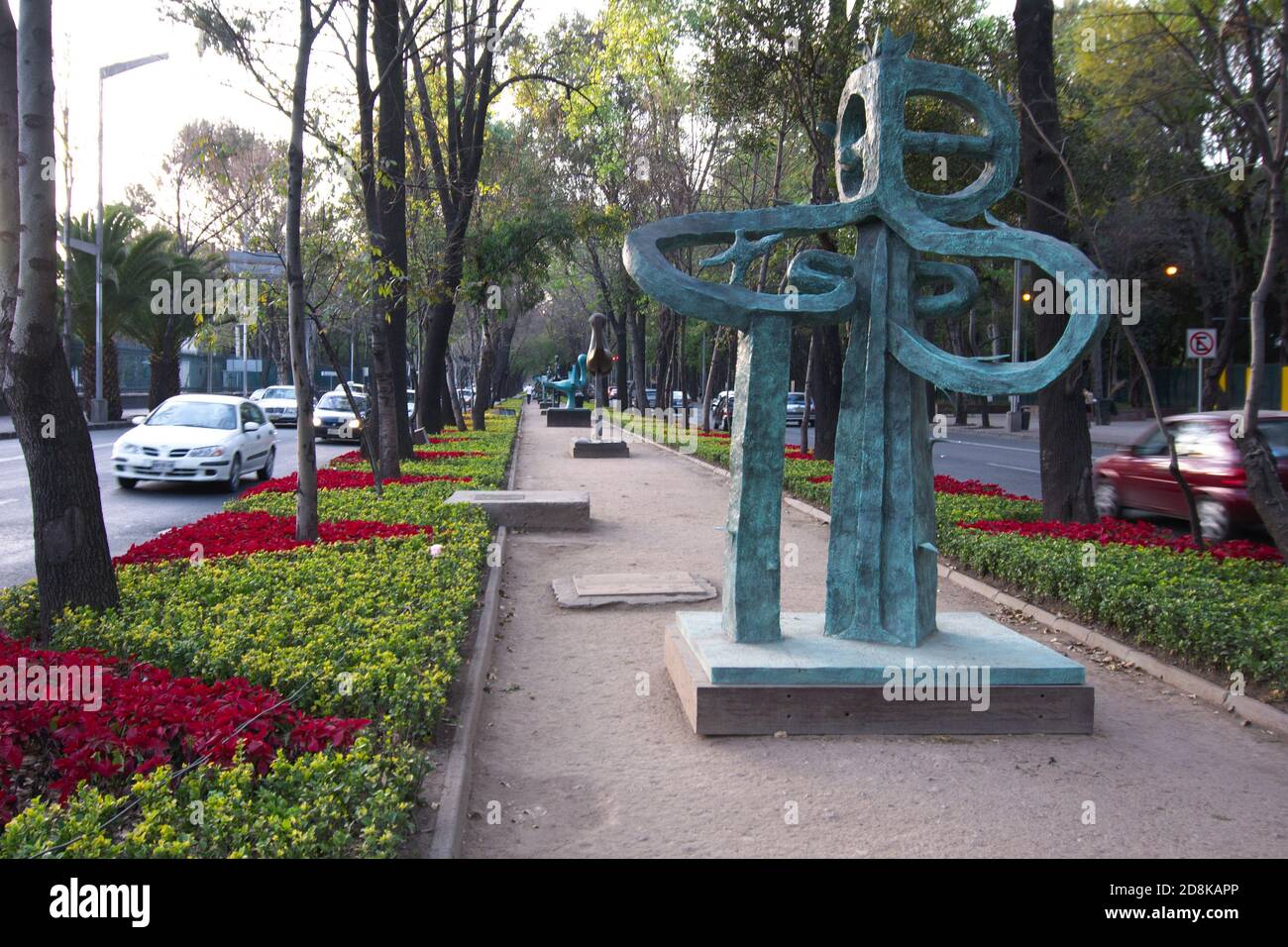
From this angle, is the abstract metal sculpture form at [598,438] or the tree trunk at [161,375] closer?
the abstract metal sculpture form at [598,438]

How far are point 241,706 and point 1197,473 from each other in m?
9.86

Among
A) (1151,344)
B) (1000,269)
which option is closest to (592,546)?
(1000,269)

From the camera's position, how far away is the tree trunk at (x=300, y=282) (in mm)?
8562

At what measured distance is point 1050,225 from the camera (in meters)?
10.8

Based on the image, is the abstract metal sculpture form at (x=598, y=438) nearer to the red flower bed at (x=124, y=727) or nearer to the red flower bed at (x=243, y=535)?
the red flower bed at (x=243, y=535)

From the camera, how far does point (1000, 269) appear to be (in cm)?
3706

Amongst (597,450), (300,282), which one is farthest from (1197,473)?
(597,450)

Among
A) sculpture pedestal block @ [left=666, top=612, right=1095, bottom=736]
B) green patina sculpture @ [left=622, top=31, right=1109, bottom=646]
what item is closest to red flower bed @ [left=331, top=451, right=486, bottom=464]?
green patina sculpture @ [left=622, top=31, right=1109, bottom=646]

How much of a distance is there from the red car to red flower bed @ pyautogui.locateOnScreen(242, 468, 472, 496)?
8313mm

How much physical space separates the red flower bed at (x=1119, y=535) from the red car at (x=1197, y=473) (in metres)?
0.49

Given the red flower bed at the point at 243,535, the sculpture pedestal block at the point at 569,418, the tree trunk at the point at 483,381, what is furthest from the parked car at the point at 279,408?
the red flower bed at the point at 243,535

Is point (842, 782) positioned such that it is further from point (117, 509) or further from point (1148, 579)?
point (117, 509)

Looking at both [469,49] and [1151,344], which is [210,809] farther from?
[1151,344]

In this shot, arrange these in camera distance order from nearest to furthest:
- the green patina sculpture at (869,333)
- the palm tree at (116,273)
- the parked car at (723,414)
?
the green patina sculpture at (869,333)
the palm tree at (116,273)
the parked car at (723,414)
